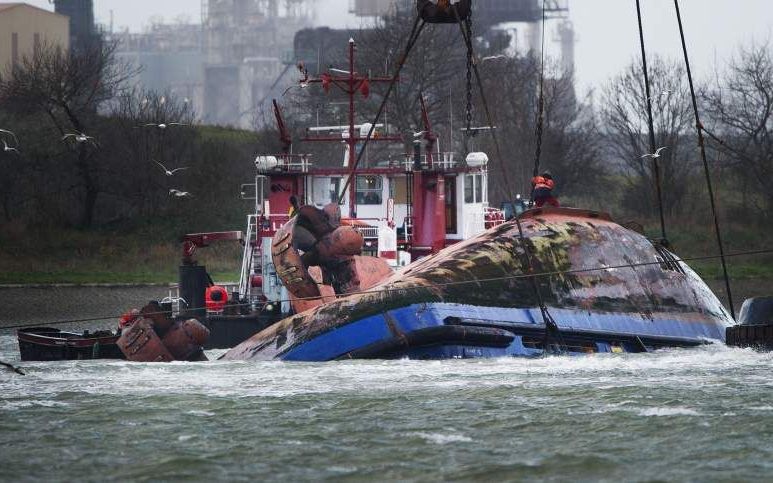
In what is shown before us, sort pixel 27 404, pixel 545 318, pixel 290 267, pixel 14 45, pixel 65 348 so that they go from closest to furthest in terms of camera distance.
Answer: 1. pixel 27 404
2. pixel 545 318
3. pixel 290 267
4. pixel 65 348
5. pixel 14 45

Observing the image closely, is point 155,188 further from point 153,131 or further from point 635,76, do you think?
point 635,76

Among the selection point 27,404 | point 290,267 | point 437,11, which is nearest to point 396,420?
point 27,404

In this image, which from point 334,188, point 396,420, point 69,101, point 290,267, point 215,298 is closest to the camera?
point 396,420

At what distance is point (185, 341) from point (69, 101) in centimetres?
3617

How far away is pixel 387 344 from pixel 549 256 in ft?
16.7

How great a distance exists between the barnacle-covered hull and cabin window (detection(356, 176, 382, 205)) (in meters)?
5.73

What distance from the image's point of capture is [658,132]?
68688 mm

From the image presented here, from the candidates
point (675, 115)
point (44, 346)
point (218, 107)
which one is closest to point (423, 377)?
point (44, 346)

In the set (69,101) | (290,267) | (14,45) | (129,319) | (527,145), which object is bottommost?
(129,319)

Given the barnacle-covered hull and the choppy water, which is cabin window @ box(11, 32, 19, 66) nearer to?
the barnacle-covered hull

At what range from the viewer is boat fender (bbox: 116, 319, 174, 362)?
33.2 m

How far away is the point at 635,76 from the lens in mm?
72688

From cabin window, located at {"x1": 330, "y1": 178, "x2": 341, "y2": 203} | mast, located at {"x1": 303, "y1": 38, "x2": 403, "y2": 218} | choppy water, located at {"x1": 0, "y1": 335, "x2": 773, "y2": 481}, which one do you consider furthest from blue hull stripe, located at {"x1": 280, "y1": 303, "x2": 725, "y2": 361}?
cabin window, located at {"x1": 330, "y1": 178, "x2": 341, "y2": 203}

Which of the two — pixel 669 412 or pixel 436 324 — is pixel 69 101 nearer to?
pixel 436 324
